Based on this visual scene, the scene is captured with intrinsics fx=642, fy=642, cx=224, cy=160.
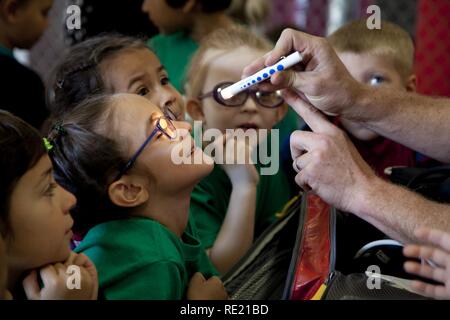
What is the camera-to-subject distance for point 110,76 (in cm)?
140

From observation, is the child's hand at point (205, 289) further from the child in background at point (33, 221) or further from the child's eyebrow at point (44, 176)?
the child's eyebrow at point (44, 176)

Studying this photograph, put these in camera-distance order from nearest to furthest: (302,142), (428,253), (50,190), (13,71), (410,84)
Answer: (428,253) → (50,190) → (302,142) → (410,84) → (13,71)

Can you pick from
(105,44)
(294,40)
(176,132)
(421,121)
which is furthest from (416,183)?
(105,44)

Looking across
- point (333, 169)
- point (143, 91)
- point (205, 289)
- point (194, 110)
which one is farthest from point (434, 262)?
point (194, 110)

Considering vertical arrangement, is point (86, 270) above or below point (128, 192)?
below

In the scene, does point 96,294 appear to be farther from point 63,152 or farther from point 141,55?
point 141,55

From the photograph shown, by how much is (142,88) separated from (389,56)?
2.09 feet

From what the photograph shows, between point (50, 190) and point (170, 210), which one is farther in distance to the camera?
point (170, 210)

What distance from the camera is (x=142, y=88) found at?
142 cm

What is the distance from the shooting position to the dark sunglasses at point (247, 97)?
156cm

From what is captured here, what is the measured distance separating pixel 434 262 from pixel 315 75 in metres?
0.44

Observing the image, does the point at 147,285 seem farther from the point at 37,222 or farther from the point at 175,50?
the point at 175,50

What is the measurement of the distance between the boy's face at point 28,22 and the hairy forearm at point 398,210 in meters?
1.25

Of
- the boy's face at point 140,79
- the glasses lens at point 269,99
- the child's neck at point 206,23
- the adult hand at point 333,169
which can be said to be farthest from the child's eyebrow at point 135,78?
the child's neck at point 206,23
